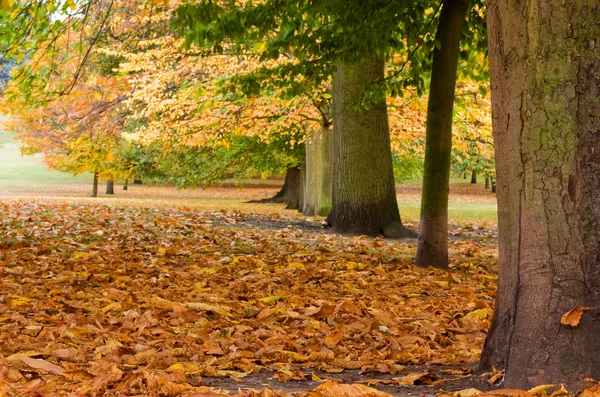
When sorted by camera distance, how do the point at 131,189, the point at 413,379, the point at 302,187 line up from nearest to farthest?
the point at 413,379 → the point at 302,187 → the point at 131,189

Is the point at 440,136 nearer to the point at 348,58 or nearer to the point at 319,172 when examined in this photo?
the point at 348,58

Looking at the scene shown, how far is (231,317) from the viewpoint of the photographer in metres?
5.75

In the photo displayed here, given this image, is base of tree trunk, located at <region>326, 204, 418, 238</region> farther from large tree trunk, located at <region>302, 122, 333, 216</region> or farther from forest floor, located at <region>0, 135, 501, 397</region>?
large tree trunk, located at <region>302, 122, 333, 216</region>

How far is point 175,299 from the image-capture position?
6211mm

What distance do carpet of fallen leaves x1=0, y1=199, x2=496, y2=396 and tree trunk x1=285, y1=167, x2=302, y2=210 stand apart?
1684 cm

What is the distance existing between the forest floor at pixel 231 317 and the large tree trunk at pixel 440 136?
0.40 m

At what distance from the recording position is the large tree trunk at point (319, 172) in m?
19.4

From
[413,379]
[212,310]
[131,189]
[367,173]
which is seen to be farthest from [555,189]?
[131,189]

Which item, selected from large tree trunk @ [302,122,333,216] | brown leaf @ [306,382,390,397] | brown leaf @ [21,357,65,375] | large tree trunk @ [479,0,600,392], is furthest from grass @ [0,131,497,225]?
brown leaf @ [306,382,390,397]

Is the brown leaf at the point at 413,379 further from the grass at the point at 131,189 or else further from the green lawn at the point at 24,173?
the green lawn at the point at 24,173

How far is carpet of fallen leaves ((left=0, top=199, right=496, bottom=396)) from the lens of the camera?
168 inches

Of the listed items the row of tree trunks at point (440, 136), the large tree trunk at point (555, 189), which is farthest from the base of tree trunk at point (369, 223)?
the large tree trunk at point (555, 189)

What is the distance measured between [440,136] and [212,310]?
12.4 feet

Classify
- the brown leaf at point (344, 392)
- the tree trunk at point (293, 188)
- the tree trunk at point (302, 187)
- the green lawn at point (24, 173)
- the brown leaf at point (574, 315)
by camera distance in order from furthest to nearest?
the green lawn at point (24, 173) → the tree trunk at point (293, 188) → the tree trunk at point (302, 187) → the brown leaf at point (574, 315) → the brown leaf at point (344, 392)
